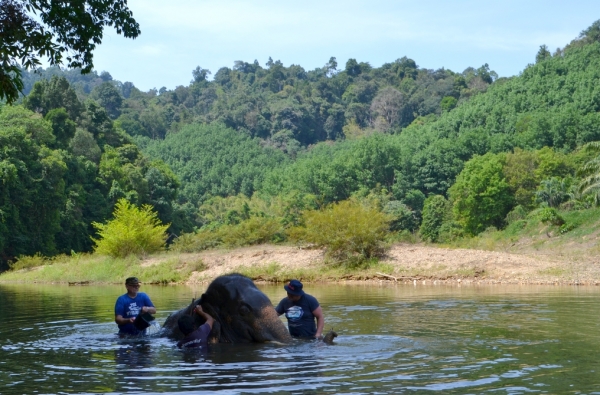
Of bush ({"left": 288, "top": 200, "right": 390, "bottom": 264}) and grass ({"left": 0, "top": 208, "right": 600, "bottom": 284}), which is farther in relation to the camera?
bush ({"left": 288, "top": 200, "right": 390, "bottom": 264})

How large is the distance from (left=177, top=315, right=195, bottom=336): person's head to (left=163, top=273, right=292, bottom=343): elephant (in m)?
0.35

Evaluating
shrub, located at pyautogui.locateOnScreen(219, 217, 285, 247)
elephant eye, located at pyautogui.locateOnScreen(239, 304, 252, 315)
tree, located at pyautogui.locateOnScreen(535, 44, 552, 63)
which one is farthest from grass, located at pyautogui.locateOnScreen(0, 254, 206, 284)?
tree, located at pyautogui.locateOnScreen(535, 44, 552, 63)

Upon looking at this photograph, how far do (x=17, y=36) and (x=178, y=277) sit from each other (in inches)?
1133

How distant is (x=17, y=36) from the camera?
1428 centimetres

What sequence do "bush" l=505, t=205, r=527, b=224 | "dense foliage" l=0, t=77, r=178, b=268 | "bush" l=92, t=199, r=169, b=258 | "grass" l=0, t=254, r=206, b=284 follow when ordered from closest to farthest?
"grass" l=0, t=254, r=206, b=284 → "bush" l=92, t=199, r=169, b=258 → "dense foliage" l=0, t=77, r=178, b=268 → "bush" l=505, t=205, r=527, b=224

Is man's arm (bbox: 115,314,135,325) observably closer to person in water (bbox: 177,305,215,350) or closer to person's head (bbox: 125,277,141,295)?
person's head (bbox: 125,277,141,295)

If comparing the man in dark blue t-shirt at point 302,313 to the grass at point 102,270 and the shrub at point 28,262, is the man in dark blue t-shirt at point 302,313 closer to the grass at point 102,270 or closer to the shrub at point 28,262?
the grass at point 102,270

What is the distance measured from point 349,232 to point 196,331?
26.2m

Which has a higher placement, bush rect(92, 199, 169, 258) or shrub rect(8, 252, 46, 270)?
bush rect(92, 199, 169, 258)

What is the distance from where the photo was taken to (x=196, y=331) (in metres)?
14.4

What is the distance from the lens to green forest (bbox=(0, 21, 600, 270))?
56531 mm

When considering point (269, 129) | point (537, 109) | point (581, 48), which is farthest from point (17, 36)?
point (269, 129)

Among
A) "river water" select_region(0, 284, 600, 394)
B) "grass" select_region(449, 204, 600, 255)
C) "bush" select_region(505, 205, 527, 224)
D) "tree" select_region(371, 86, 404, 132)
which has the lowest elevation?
"river water" select_region(0, 284, 600, 394)

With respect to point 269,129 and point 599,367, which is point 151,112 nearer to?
point 269,129
